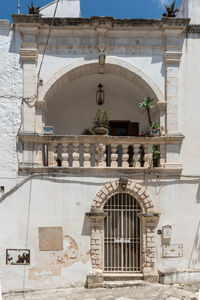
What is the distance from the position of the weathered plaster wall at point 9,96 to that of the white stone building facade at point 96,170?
0.03m

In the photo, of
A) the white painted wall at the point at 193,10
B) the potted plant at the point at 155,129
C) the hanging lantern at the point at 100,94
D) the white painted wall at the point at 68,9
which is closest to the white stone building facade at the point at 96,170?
the potted plant at the point at 155,129

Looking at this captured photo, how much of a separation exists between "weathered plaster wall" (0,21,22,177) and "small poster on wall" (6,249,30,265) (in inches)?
73.8

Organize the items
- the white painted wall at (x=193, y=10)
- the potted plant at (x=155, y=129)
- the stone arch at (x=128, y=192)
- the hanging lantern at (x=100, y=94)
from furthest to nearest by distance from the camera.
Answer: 1. the hanging lantern at (x=100, y=94)
2. the white painted wall at (x=193, y=10)
3. the potted plant at (x=155, y=129)
4. the stone arch at (x=128, y=192)

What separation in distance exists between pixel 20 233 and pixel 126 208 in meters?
2.68

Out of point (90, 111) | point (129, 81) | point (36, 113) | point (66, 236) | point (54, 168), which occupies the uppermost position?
point (129, 81)

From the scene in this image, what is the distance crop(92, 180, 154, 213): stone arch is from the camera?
754cm

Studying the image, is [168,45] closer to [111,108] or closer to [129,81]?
[129,81]

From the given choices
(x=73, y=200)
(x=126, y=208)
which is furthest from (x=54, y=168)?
(x=126, y=208)

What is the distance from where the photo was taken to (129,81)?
9.05m

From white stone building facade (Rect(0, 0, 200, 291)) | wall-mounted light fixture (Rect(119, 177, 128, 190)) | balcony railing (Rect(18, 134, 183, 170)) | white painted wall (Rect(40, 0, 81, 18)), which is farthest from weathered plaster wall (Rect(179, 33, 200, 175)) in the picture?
white painted wall (Rect(40, 0, 81, 18))

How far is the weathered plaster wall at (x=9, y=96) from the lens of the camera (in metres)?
7.70

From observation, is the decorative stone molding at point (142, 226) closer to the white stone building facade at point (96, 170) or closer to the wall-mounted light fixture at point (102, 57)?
the white stone building facade at point (96, 170)

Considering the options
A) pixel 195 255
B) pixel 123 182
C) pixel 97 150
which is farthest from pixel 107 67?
pixel 195 255

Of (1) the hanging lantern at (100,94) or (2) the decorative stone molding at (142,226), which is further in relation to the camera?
(1) the hanging lantern at (100,94)
